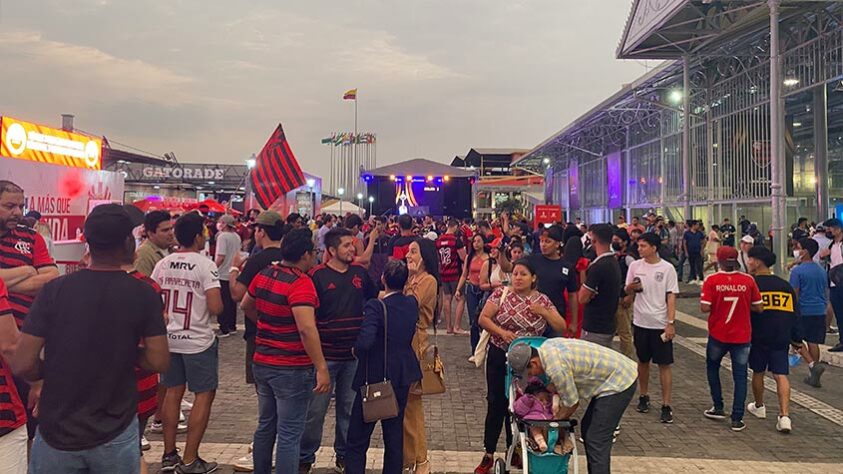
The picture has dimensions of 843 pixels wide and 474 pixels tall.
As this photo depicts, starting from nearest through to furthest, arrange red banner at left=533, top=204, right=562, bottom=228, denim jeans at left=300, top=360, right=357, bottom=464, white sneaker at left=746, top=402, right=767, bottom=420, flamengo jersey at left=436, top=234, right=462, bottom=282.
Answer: denim jeans at left=300, top=360, right=357, bottom=464 < white sneaker at left=746, top=402, right=767, bottom=420 < flamengo jersey at left=436, top=234, right=462, bottom=282 < red banner at left=533, top=204, right=562, bottom=228

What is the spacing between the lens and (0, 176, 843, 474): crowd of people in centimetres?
238

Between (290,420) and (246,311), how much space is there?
3.21ft

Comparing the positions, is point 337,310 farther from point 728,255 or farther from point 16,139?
point 16,139

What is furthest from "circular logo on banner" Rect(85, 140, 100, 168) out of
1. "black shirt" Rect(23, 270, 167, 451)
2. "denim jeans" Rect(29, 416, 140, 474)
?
"denim jeans" Rect(29, 416, 140, 474)

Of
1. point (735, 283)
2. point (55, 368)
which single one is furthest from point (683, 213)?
point (55, 368)

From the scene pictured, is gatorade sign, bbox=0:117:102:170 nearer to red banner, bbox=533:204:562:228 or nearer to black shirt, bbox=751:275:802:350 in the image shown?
black shirt, bbox=751:275:802:350

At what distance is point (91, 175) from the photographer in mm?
8312

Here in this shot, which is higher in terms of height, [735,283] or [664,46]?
[664,46]

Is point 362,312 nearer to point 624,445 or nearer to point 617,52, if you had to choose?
point 624,445

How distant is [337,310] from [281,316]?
1.62ft

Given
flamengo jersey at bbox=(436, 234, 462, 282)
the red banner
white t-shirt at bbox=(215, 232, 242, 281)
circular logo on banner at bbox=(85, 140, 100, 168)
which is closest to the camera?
white t-shirt at bbox=(215, 232, 242, 281)

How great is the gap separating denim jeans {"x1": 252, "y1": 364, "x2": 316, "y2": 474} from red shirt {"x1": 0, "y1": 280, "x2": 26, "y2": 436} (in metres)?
1.48

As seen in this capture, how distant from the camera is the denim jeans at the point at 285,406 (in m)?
3.82

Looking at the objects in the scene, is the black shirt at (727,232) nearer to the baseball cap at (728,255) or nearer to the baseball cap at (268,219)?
the baseball cap at (728,255)
